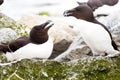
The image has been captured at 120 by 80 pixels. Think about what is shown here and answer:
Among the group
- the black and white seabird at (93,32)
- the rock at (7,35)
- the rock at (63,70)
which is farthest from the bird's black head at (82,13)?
the rock at (7,35)

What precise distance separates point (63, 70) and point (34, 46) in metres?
0.82

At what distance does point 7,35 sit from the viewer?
7562mm

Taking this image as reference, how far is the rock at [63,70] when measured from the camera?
5.49 m

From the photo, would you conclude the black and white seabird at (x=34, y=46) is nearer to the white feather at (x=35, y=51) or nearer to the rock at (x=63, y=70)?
the white feather at (x=35, y=51)

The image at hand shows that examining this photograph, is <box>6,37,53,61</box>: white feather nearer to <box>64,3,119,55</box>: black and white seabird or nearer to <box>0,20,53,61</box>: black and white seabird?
<box>0,20,53,61</box>: black and white seabird

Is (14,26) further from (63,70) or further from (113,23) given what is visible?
(63,70)

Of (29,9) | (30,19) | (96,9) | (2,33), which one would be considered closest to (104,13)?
(96,9)

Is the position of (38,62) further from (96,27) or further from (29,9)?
(29,9)

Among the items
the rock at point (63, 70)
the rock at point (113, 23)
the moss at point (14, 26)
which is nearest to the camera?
the rock at point (63, 70)

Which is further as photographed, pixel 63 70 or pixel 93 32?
pixel 93 32

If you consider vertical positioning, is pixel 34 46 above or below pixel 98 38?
below

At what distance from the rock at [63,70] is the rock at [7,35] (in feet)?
6.34

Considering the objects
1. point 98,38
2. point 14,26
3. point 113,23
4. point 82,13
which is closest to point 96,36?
point 98,38

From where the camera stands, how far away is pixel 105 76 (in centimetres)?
547
